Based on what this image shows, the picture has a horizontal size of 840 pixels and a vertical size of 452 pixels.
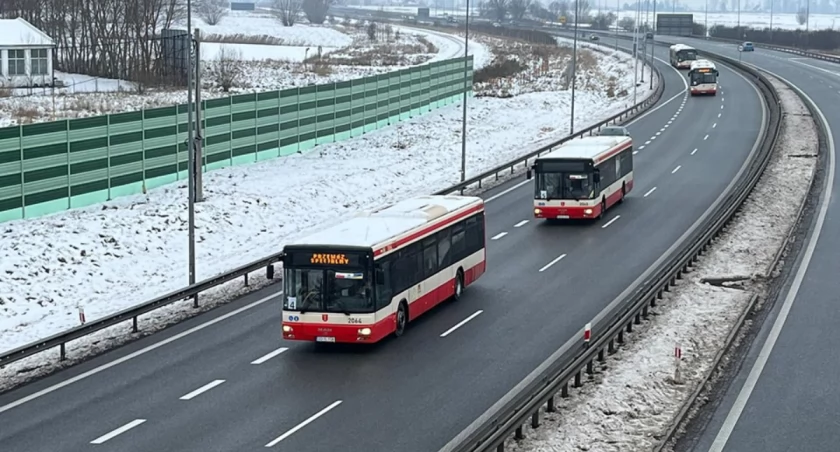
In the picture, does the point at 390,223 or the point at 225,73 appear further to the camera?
the point at 225,73

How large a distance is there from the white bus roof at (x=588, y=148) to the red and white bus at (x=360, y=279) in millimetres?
14088

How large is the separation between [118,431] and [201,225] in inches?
788

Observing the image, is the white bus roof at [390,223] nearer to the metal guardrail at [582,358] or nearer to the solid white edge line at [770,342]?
the metal guardrail at [582,358]

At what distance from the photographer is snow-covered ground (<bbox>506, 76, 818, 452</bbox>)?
19.0 metres

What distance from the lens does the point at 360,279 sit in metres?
24.1

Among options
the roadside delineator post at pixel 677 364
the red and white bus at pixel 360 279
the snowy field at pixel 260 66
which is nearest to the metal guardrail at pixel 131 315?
the red and white bus at pixel 360 279

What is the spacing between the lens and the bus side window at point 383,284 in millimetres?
24328

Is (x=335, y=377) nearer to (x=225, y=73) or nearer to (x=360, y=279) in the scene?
(x=360, y=279)

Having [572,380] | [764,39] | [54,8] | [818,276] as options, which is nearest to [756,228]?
[818,276]

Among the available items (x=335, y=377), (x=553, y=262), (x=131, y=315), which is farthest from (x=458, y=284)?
(x=131, y=315)

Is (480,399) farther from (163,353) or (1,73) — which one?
(1,73)

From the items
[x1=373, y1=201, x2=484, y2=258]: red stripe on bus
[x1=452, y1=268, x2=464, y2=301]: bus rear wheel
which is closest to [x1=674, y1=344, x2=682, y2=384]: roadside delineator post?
[x1=373, y1=201, x2=484, y2=258]: red stripe on bus

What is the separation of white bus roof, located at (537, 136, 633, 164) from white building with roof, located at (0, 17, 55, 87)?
40846 mm

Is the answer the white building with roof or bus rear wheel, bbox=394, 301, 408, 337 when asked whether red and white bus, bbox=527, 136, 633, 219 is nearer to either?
bus rear wheel, bbox=394, 301, 408, 337
